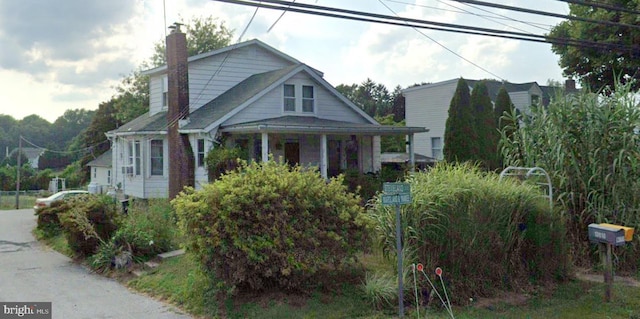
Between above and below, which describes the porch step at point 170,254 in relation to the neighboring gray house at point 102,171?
below

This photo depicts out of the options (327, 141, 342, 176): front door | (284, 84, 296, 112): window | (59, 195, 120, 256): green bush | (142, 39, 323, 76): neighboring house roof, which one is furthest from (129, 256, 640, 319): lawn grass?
(142, 39, 323, 76): neighboring house roof

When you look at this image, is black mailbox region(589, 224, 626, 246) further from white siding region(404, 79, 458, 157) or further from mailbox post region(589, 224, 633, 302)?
white siding region(404, 79, 458, 157)

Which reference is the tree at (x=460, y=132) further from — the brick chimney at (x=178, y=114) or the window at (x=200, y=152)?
the brick chimney at (x=178, y=114)

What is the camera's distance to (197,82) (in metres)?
20.2

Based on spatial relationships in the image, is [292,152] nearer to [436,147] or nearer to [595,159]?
[595,159]

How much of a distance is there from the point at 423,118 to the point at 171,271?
23.7 m

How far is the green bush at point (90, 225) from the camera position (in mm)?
11211

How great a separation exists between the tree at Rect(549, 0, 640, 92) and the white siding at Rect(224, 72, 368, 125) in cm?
911

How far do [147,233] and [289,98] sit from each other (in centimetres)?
986

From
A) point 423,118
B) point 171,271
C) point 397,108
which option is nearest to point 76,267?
point 171,271

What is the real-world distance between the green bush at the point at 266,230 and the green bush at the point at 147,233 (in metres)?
3.30

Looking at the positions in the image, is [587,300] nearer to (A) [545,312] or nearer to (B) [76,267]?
(A) [545,312]

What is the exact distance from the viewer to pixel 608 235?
24.4 ft

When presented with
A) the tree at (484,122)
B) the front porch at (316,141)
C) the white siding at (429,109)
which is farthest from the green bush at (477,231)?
the white siding at (429,109)
